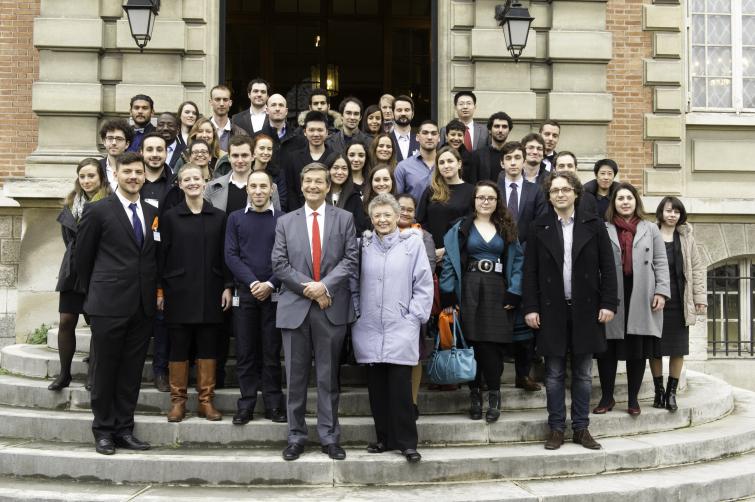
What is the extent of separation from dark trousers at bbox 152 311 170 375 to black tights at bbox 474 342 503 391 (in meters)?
2.72

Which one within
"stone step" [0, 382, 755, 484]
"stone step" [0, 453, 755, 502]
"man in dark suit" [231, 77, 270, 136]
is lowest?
"stone step" [0, 453, 755, 502]

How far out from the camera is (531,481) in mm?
6676

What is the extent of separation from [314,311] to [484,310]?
1459mm

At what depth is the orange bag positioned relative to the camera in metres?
7.14

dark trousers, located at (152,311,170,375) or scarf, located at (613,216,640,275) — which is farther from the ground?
scarf, located at (613,216,640,275)

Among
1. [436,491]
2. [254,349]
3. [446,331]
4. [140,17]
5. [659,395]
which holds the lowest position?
[436,491]

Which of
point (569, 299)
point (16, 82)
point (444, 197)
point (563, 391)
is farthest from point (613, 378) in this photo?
point (16, 82)

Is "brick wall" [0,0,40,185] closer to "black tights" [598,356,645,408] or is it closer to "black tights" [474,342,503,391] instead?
"black tights" [474,342,503,391]

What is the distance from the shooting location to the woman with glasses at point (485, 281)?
7.17 meters

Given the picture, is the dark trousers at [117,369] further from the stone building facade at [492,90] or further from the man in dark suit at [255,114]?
the stone building facade at [492,90]

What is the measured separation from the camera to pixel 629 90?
39.8 feet

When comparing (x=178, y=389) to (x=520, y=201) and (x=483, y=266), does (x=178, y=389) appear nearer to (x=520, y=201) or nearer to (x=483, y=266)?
(x=483, y=266)

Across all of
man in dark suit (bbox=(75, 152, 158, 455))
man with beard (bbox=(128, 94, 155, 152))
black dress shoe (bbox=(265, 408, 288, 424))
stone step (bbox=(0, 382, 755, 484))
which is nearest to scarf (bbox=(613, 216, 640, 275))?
stone step (bbox=(0, 382, 755, 484))

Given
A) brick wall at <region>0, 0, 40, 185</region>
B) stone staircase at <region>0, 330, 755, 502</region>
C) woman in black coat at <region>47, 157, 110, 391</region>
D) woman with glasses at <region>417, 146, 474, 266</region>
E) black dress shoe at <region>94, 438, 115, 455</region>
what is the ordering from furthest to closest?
brick wall at <region>0, 0, 40, 185</region> < woman with glasses at <region>417, 146, 474, 266</region> < woman in black coat at <region>47, 157, 110, 391</region> < black dress shoe at <region>94, 438, 115, 455</region> < stone staircase at <region>0, 330, 755, 502</region>
